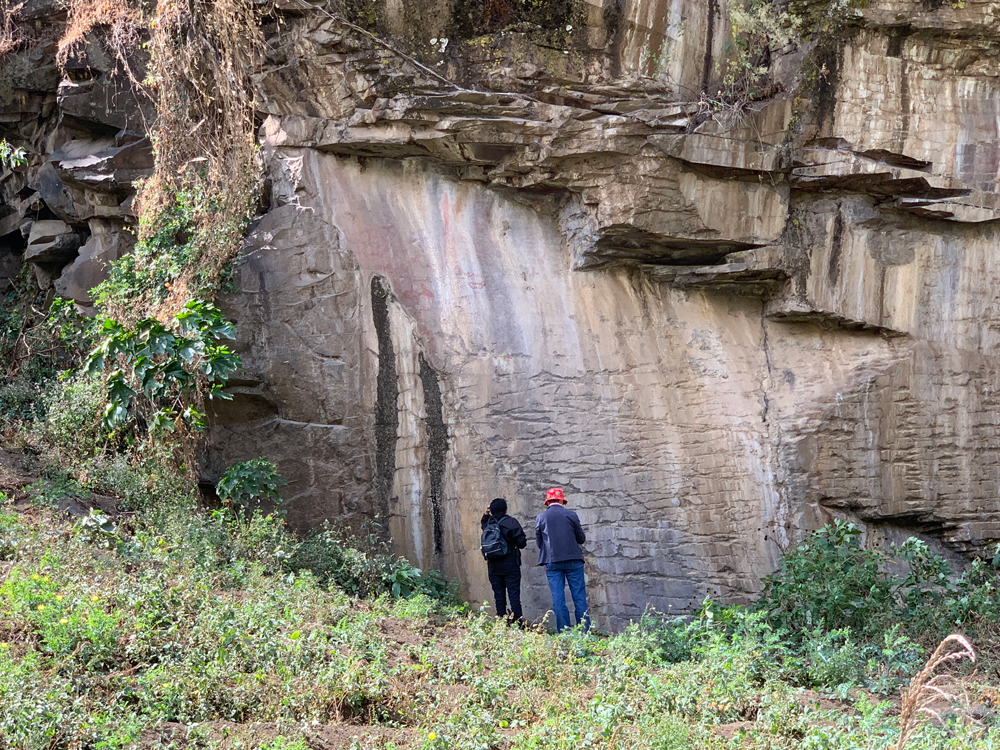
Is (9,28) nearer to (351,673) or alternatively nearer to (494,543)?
(494,543)

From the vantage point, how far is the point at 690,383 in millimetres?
8938

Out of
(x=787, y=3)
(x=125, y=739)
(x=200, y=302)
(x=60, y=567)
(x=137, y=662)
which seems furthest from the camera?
(x=787, y=3)

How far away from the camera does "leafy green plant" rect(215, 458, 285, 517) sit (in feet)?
26.4

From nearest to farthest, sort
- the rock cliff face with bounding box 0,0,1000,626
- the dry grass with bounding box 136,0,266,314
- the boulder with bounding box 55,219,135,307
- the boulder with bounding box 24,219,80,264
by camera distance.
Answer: the rock cliff face with bounding box 0,0,1000,626, the dry grass with bounding box 136,0,266,314, the boulder with bounding box 55,219,135,307, the boulder with bounding box 24,219,80,264

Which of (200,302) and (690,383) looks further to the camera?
(690,383)

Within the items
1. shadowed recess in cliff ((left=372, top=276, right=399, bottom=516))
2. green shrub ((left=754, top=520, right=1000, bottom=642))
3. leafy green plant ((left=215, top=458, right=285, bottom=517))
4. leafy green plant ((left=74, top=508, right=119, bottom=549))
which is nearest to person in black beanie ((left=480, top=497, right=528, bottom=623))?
shadowed recess in cliff ((left=372, top=276, right=399, bottom=516))

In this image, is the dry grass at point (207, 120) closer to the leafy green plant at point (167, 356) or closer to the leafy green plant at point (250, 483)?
the leafy green plant at point (167, 356)

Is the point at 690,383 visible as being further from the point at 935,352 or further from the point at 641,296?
the point at 935,352

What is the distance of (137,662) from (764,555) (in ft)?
19.2

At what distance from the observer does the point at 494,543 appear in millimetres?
A: 7188

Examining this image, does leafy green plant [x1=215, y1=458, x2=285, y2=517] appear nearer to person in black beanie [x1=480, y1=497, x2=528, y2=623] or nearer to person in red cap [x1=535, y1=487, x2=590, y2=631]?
person in black beanie [x1=480, y1=497, x2=528, y2=623]

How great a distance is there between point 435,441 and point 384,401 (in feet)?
1.96

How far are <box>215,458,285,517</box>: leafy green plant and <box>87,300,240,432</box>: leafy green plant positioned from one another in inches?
20.3

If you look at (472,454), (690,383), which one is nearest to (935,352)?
(690,383)
